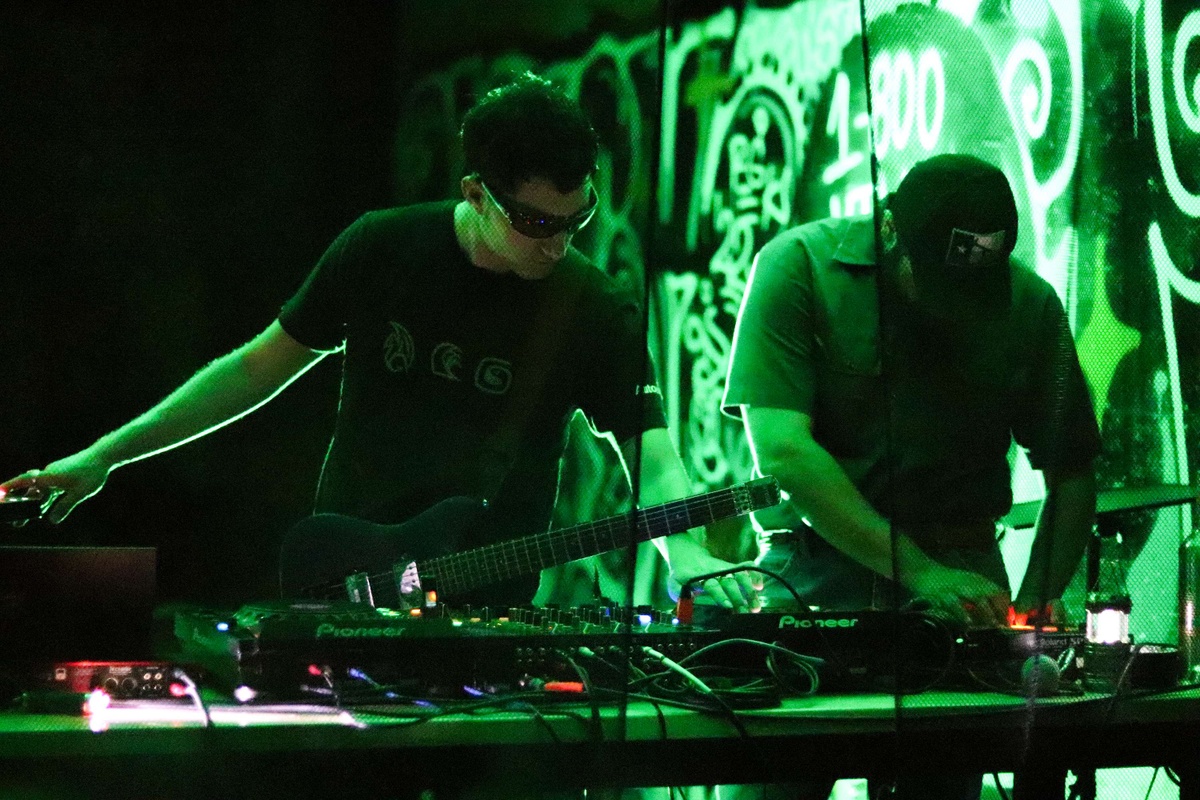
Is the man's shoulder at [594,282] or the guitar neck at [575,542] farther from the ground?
the man's shoulder at [594,282]

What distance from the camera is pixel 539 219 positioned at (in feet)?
6.70

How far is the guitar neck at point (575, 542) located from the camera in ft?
6.73

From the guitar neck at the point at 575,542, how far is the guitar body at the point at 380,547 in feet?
0.10

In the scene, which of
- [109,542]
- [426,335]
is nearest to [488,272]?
[426,335]

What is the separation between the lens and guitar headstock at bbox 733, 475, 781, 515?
2061mm

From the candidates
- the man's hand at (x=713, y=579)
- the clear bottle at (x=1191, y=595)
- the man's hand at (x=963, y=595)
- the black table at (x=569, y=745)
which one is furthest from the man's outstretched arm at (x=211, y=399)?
the clear bottle at (x=1191, y=595)

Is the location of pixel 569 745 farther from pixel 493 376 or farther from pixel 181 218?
pixel 181 218

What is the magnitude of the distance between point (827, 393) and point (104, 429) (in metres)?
1.80

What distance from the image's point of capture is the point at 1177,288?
1890 millimetres

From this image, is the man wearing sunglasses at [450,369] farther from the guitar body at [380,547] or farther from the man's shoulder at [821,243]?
the man's shoulder at [821,243]

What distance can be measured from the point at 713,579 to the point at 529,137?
735 millimetres

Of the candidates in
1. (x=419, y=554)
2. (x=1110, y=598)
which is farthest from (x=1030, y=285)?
(x=419, y=554)

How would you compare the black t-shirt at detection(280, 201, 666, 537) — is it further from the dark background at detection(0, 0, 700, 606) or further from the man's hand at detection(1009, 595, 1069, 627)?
the man's hand at detection(1009, 595, 1069, 627)

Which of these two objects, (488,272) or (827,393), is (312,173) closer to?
(488,272)
